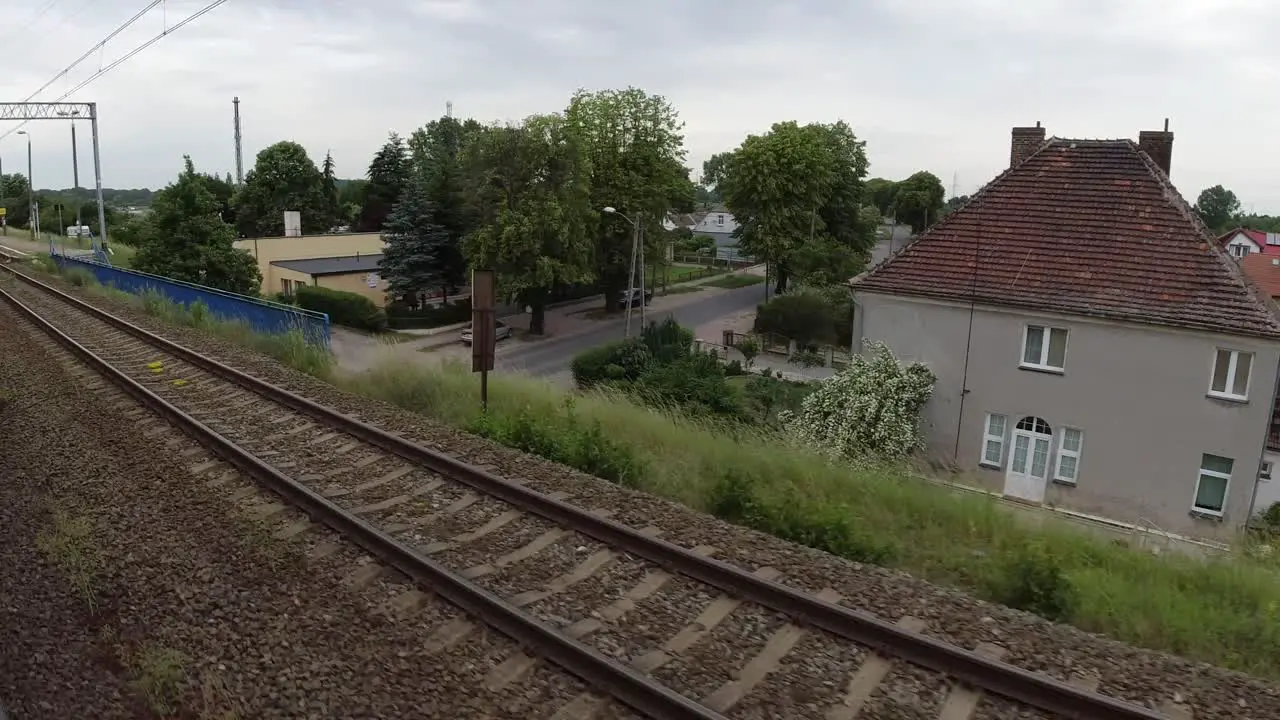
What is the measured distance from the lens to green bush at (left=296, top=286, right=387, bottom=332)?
38844 mm

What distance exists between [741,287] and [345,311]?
32.9m

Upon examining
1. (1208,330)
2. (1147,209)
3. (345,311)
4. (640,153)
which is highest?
(640,153)

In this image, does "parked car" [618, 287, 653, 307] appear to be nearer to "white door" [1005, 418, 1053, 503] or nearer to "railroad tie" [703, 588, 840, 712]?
"white door" [1005, 418, 1053, 503]

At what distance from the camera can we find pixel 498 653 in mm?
5293

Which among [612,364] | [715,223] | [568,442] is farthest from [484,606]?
[715,223]

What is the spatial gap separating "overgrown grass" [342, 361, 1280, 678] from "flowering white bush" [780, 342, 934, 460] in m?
7.74

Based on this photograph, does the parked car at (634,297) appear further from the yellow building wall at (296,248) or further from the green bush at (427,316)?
the yellow building wall at (296,248)

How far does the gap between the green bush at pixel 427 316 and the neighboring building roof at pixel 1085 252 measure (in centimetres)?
2563

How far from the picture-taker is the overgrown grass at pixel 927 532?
574 cm

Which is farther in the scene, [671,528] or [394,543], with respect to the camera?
[671,528]

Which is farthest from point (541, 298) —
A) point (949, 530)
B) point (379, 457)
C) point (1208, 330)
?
point (949, 530)

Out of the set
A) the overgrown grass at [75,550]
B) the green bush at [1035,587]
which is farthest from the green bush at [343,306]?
the green bush at [1035,587]

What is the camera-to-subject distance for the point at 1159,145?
21219mm

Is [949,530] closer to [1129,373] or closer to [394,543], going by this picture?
[394,543]
